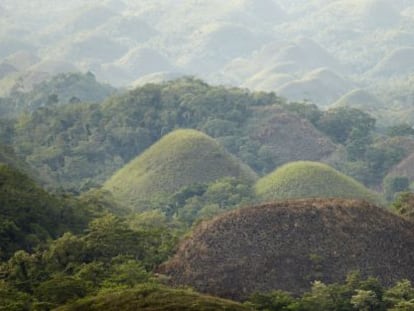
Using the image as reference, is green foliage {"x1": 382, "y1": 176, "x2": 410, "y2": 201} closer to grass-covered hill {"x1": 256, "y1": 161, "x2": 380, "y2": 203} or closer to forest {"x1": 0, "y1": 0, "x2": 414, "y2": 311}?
forest {"x1": 0, "y1": 0, "x2": 414, "y2": 311}

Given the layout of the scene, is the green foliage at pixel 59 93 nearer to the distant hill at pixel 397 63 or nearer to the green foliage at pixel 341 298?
the green foliage at pixel 341 298

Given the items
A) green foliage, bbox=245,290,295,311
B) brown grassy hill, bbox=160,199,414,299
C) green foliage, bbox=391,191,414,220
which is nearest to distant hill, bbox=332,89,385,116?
green foliage, bbox=391,191,414,220

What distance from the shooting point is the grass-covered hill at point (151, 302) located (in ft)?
55.9

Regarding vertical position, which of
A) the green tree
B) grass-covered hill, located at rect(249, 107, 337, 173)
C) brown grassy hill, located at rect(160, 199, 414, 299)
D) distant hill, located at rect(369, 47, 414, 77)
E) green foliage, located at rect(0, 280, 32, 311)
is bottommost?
the green tree

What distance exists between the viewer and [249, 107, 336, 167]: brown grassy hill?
186ft

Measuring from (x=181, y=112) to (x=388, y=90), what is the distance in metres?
59.0

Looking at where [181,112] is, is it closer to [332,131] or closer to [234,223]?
[332,131]

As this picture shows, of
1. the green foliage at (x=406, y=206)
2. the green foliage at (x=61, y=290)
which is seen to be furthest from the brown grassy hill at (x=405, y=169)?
the green foliage at (x=61, y=290)

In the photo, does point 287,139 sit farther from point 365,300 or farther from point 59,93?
point 365,300

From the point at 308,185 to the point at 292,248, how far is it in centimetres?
1945

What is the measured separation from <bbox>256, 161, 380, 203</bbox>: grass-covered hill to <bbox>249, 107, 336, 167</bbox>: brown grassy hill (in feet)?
34.7

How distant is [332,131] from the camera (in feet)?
201

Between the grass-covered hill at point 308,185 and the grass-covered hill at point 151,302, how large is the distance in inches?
988

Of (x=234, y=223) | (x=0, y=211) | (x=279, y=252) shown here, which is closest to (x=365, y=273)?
(x=279, y=252)
